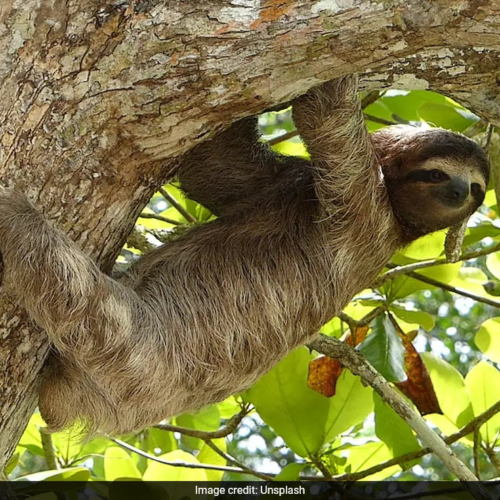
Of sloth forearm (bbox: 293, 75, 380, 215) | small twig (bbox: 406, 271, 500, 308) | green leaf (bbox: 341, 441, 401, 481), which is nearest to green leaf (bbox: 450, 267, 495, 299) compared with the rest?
small twig (bbox: 406, 271, 500, 308)

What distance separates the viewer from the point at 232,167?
4875mm

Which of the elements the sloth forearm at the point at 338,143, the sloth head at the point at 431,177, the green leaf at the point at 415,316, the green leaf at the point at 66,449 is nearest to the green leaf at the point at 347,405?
the green leaf at the point at 415,316

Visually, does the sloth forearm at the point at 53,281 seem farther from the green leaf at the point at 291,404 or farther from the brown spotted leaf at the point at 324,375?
the brown spotted leaf at the point at 324,375

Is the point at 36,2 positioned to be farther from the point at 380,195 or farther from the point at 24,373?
the point at 380,195

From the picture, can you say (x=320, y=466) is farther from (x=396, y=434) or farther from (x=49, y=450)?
(x=49, y=450)

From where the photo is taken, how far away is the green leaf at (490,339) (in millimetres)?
5496

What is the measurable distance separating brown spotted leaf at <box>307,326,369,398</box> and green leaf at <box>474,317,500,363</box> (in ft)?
3.56

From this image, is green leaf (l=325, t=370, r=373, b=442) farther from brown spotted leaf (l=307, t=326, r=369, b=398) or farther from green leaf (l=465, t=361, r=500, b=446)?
green leaf (l=465, t=361, r=500, b=446)

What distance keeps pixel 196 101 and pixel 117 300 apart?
1.18 metres

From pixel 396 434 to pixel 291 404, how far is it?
2.42 feet

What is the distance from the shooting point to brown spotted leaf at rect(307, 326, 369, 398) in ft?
17.1

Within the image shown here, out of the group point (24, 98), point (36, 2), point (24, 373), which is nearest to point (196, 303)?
point (24, 373)

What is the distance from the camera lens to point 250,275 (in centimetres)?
438

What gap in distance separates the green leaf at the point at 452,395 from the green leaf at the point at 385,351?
417 mm
